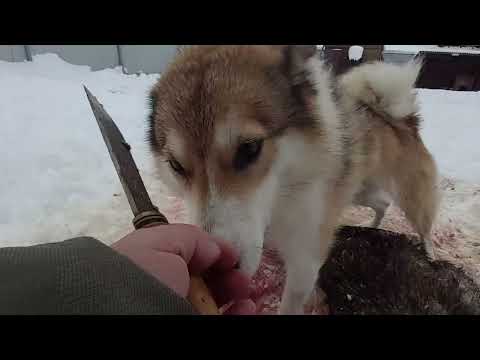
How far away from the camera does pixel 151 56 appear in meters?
0.84

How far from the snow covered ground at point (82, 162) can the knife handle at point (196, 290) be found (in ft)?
1.61

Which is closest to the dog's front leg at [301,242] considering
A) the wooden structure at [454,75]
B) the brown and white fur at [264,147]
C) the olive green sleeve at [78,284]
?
the brown and white fur at [264,147]

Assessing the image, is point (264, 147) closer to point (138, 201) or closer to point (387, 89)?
point (138, 201)

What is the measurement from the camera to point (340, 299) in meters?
0.97

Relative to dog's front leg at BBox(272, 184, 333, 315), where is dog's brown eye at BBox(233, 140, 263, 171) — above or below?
above

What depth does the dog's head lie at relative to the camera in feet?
1.83

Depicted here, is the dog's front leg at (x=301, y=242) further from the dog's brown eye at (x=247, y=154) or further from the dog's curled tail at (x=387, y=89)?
the dog's curled tail at (x=387, y=89)

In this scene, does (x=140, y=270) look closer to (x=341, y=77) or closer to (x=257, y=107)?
(x=257, y=107)

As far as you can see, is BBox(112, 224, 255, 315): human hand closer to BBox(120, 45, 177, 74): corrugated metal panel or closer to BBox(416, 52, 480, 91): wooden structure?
BBox(120, 45, 177, 74): corrugated metal panel

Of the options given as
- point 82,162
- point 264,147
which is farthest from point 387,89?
point 82,162

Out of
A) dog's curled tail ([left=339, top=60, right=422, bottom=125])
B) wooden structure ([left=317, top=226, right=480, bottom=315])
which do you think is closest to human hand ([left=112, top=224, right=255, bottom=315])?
wooden structure ([left=317, top=226, right=480, bottom=315])
